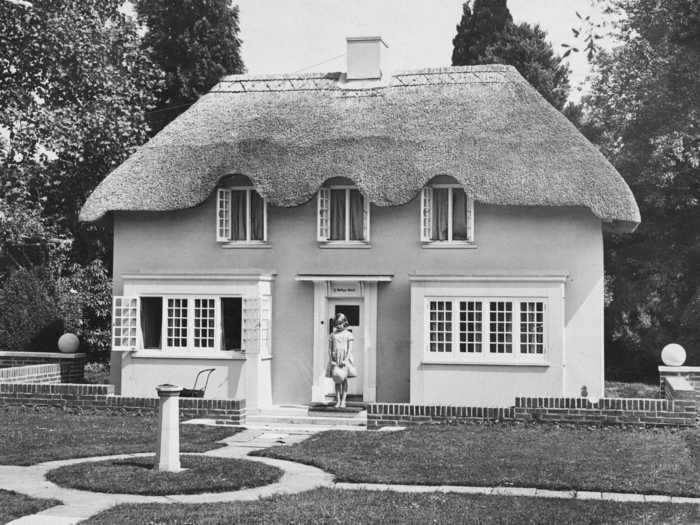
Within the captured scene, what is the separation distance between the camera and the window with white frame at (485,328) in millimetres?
21469

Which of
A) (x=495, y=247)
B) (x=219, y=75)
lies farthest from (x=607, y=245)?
(x=219, y=75)

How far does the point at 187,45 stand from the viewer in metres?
39.9

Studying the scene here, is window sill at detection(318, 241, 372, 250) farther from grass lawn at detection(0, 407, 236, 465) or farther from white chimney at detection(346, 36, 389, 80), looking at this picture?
grass lawn at detection(0, 407, 236, 465)

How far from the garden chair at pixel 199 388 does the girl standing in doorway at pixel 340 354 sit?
275cm

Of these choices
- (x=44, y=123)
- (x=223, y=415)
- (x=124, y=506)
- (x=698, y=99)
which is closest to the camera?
(x=124, y=506)

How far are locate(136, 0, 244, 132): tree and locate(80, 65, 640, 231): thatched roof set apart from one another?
14.5 meters

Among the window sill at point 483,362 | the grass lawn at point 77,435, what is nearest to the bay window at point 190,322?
the grass lawn at point 77,435

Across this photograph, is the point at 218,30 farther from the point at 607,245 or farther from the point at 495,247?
the point at 495,247

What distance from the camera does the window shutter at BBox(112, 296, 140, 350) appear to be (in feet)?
75.5

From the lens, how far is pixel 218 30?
40375 mm

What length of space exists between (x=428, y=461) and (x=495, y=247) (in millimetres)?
8978

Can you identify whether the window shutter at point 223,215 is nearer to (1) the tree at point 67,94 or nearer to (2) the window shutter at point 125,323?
(2) the window shutter at point 125,323

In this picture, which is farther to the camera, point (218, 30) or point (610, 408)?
point (218, 30)

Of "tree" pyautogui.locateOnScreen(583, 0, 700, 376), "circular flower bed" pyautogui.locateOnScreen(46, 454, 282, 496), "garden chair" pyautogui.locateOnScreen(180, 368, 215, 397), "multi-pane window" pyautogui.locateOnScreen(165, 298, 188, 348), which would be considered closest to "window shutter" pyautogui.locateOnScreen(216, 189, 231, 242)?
"multi-pane window" pyautogui.locateOnScreen(165, 298, 188, 348)
